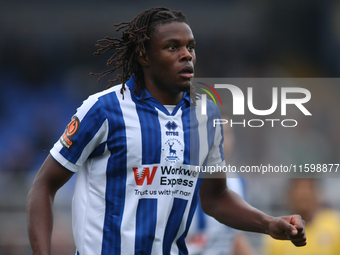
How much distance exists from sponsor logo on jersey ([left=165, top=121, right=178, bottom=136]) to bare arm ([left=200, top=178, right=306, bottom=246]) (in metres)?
0.46

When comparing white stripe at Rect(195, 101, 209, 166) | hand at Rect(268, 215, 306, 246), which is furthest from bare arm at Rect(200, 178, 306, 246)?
white stripe at Rect(195, 101, 209, 166)

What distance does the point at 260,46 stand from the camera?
305 inches

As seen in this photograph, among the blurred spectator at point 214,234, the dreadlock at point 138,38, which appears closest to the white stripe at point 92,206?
the dreadlock at point 138,38

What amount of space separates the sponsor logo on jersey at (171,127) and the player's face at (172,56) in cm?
18

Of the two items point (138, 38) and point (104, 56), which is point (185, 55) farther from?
point (104, 56)

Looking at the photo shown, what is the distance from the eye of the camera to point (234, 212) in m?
2.61

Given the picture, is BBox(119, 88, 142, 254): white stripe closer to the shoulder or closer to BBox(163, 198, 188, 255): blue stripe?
BBox(163, 198, 188, 255): blue stripe

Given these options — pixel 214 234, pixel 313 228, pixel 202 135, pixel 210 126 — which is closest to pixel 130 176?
pixel 202 135

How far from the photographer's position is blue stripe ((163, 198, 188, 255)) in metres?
2.26

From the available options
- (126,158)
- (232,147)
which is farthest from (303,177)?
(126,158)

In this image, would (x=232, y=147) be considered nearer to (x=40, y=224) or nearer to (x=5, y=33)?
(x=40, y=224)

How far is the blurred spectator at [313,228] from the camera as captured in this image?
389cm

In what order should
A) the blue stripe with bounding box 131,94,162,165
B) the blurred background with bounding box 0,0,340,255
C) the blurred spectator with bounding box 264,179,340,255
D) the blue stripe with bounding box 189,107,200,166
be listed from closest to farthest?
the blue stripe with bounding box 131,94,162,165 → the blue stripe with bounding box 189,107,200,166 → the blurred spectator with bounding box 264,179,340,255 → the blurred background with bounding box 0,0,340,255

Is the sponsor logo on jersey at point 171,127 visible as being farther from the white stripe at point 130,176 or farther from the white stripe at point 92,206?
the white stripe at point 92,206
